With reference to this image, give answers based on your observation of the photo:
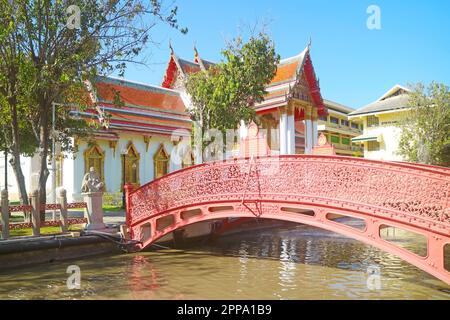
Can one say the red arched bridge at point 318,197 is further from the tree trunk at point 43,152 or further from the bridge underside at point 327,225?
the tree trunk at point 43,152

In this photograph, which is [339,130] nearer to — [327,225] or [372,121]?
[372,121]

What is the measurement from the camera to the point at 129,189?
43.9 feet

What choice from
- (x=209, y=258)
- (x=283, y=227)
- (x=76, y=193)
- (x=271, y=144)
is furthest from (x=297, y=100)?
(x=209, y=258)

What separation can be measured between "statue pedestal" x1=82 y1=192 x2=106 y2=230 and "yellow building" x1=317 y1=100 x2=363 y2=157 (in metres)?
33.0

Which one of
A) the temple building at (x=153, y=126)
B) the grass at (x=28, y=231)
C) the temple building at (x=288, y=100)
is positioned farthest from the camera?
the temple building at (x=288, y=100)

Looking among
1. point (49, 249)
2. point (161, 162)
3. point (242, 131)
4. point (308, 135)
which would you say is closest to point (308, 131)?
point (308, 135)

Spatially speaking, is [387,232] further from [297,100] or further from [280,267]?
[297,100]

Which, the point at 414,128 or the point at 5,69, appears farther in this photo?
the point at 414,128

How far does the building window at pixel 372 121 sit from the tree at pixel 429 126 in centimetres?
741

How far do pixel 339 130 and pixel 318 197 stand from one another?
125 ft

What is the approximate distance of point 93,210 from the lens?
1298 centimetres

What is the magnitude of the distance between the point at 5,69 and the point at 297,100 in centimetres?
1754

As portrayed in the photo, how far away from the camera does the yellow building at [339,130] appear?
4350 cm

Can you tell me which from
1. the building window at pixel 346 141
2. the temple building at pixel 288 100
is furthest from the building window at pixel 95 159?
the building window at pixel 346 141
